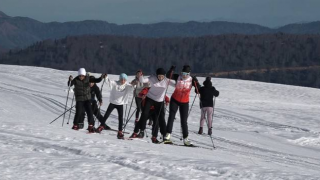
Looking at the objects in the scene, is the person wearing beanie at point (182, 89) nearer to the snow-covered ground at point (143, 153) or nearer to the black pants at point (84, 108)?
the snow-covered ground at point (143, 153)

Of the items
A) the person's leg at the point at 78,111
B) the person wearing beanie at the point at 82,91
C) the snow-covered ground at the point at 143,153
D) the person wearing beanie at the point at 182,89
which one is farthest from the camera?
the person's leg at the point at 78,111

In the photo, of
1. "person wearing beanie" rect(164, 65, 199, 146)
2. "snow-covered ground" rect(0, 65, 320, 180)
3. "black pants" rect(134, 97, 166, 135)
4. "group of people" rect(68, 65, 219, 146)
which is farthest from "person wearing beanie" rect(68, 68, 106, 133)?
"person wearing beanie" rect(164, 65, 199, 146)

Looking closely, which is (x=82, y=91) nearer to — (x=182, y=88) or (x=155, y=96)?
(x=155, y=96)

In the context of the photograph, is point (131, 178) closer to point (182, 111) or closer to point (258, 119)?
point (182, 111)

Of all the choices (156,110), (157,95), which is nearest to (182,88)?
(157,95)

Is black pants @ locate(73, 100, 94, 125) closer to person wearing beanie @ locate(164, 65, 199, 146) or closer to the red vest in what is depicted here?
person wearing beanie @ locate(164, 65, 199, 146)

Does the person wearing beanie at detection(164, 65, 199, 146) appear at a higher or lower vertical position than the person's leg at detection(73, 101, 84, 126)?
higher

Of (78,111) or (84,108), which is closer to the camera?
(78,111)

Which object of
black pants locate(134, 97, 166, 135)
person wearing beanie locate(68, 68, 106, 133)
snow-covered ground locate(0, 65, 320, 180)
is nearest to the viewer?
snow-covered ground locate(0, 65, 320, 180)

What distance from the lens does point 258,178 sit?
19.4 ft

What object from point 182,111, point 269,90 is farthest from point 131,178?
point 269,90

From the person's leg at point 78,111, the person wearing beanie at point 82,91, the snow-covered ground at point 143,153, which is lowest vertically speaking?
the snow-covered ground at point 143,153

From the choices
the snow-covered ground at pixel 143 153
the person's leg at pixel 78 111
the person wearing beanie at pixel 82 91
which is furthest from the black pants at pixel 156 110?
the person's leg at pixel 78 111

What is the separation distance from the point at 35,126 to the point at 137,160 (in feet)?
12.9
